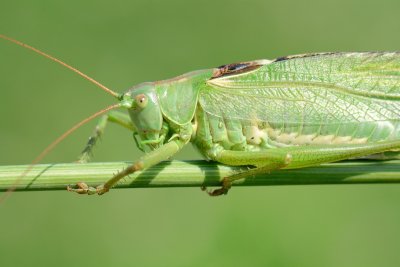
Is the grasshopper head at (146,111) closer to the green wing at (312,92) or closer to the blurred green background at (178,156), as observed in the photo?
the green wing at (312,92)

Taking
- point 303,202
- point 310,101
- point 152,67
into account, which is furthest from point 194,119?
point 152,67

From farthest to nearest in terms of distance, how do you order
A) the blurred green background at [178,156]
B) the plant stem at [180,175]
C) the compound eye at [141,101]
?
the blurred green background at [178,156] → the compound eye at [141,101] → the plant stem at [180,175]

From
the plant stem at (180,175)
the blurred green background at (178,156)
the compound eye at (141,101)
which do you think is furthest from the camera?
the blurred green background at (178,156)

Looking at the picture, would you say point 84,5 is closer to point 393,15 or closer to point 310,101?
point 393,15

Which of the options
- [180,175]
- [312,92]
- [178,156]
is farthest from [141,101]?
[178,156]

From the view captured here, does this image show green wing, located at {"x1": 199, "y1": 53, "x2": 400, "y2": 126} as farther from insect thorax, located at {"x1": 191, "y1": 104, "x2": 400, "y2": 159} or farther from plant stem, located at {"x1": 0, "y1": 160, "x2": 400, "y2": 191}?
plant stem, located at {"x1": 0, "y1": 160, "x2": 400, "y2": 191}

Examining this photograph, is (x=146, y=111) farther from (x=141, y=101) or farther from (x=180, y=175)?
(x=180, y=175)

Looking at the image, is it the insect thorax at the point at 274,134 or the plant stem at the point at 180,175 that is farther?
the insect thorax at the point at 274,134

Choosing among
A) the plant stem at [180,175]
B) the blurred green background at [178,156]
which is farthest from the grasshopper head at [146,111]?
the blurred green background at [178,156]
